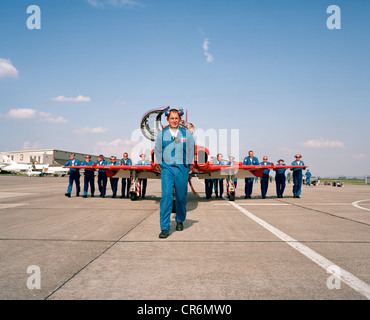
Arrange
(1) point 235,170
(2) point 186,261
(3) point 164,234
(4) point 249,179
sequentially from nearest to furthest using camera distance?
(2) point 186,261
(3) point 164,234
(1) point 235,170
(4) point 249,179

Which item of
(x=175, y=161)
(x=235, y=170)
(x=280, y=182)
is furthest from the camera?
(x=280, y=182)

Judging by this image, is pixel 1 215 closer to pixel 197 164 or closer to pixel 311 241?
pixel 197 164

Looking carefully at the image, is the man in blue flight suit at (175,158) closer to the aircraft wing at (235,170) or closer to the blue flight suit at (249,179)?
the aircraft wing at (235,170)

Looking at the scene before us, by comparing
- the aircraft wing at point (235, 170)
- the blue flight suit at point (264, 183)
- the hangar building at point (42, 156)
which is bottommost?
the blue flight suit at point (264, 183)

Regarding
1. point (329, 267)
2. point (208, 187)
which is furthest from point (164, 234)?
point (208, 187)

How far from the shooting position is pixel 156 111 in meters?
11.1

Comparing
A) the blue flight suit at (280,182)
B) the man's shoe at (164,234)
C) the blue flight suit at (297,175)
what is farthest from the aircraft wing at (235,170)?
the man's shoe at (164,234)

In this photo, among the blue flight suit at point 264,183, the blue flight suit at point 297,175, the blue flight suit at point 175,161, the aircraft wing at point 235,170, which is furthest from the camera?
the blue flight suit at point 264,183

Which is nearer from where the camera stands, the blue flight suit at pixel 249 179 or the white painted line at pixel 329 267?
the white painted line at pixel 329 267

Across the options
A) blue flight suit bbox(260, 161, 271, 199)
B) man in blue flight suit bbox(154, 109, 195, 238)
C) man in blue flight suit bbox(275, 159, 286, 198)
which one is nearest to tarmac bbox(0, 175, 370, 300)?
man in blue flight suit bbox(154, 109, 195, 238)

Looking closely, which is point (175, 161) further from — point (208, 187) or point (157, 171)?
point (208, 187)

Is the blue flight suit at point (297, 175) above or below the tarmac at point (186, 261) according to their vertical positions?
above

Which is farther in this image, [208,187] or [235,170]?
[208,187]

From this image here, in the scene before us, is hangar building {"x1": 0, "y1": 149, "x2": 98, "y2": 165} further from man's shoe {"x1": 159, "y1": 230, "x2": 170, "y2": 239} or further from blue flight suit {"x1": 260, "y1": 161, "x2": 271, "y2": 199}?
man's shoe {"x1": 159, "y1": 230, "x2": 170, "y2": 239}
